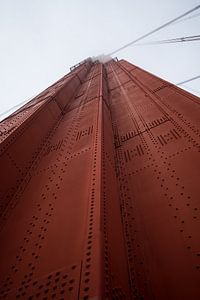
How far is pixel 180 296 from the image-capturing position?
2688 millimetres

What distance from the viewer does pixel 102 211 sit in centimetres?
317

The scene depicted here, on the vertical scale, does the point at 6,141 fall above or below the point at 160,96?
above

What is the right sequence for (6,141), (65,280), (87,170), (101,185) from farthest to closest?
(6,141), (87,170), (101,185), (65,280)

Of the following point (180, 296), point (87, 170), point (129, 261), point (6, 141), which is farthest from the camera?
point (6, 141)

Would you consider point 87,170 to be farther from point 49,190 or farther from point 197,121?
point 197,121

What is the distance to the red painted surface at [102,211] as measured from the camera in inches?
106

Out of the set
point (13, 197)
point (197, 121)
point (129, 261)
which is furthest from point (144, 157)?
A: point (13, 197)

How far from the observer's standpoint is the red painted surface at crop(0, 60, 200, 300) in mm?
2688

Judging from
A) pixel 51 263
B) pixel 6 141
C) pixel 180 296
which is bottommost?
pixel 180 296

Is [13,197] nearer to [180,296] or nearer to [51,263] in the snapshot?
[51,263]

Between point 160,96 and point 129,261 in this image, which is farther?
point 160,96

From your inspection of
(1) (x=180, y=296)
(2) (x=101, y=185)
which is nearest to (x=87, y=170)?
(2) (x=101, y=185)

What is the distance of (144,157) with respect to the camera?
5680 mm

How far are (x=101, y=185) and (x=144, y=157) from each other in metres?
2.23
